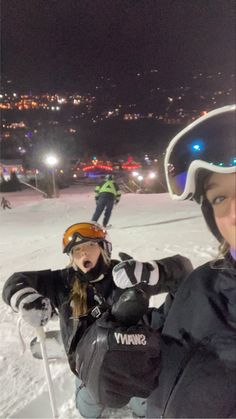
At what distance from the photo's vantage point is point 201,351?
3.63 ft

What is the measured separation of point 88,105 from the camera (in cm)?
10175

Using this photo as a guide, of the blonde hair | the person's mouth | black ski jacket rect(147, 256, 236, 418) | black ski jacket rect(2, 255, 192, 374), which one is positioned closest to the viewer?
black ski jacket rect(147, 256, 236, 418)

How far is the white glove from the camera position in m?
2.65

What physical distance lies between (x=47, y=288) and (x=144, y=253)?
5319mm

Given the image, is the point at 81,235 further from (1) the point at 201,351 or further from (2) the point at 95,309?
(1) the point at 201,351

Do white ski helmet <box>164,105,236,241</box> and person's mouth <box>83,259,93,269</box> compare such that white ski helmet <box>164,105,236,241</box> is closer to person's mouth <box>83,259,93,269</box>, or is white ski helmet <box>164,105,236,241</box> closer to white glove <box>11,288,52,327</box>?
white glove <box>11,288,52,327</box>

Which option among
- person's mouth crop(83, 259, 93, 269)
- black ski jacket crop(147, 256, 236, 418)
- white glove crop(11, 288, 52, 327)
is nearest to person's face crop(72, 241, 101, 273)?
person's mouth crop(83, 259, 93, 269)

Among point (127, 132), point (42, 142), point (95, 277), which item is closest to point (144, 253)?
point (95, 277)

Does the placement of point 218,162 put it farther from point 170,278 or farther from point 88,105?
point 88,105

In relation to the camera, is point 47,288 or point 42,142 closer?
point 47,288

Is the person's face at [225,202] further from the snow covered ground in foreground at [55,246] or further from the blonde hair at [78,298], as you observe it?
the blonde hair at [78,298]

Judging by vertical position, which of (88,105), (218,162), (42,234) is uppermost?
(88,105)

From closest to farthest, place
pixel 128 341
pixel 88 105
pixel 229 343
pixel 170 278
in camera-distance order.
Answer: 1. pixel 229 343
2. pixel 128 341
3. pixel 170 278
4. pixel 88 105

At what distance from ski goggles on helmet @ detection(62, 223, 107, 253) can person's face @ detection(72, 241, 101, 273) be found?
0.15 ft
